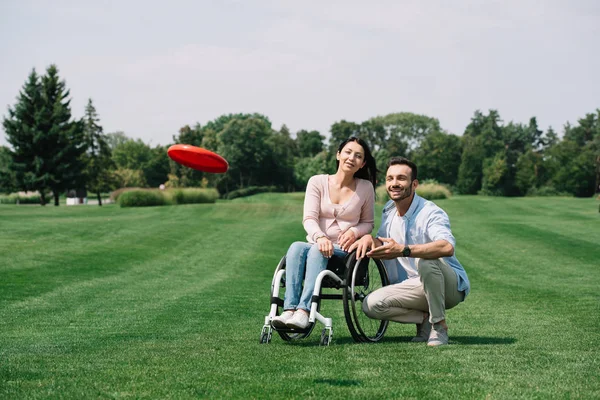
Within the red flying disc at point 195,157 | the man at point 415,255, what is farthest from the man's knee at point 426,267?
the red flying disc at point 195,157

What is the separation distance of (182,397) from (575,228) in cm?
2471

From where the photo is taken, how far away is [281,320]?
19.2ft

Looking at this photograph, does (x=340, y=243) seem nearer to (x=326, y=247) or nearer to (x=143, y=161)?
(x=326, y=247)

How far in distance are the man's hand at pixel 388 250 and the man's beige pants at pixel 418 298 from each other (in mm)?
303

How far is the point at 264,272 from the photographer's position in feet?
55.1

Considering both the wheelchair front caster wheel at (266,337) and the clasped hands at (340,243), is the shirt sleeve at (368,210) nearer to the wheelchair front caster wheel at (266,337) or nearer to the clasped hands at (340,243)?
the clasped hands at (340,243)

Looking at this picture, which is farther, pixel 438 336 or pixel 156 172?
pixel 156 172

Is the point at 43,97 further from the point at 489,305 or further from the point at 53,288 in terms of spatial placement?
the point at 489,305

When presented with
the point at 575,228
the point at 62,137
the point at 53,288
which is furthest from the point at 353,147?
the point at 62,137

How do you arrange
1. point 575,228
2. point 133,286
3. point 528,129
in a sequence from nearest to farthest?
1. point 133,286
2. point 575,228
3. point 528,129

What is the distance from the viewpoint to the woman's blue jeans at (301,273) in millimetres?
6059

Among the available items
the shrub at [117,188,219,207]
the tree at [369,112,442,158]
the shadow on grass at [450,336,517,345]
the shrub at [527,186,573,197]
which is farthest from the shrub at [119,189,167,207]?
the tree at [369,112,442,158]

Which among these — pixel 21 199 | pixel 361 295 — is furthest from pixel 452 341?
pixel 21 199

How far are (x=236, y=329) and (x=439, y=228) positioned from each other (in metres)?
2.84
